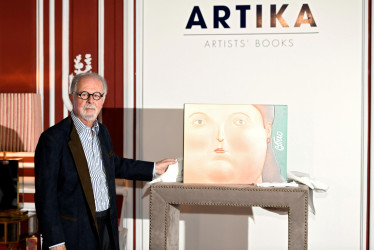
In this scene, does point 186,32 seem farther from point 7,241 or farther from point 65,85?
point 7,241

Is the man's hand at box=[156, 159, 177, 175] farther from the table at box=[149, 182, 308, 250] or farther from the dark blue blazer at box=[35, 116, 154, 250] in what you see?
the dark blue blazer at box=[35, 116, 154, 250]

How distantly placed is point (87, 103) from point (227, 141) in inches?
36.9

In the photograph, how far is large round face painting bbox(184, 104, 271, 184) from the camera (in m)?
3.12

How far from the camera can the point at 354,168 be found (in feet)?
12.6

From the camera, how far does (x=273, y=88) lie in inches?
153

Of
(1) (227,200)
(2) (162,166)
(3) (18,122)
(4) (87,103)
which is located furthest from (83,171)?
(3) (18,122)

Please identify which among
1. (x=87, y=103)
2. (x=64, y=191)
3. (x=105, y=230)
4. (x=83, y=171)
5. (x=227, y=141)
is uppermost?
(x=87, y=103)

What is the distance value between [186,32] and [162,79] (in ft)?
1.37

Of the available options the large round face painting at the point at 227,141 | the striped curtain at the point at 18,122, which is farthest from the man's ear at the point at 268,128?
the striped curtain at the point at 18,122

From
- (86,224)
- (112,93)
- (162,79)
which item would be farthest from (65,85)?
(86,224)

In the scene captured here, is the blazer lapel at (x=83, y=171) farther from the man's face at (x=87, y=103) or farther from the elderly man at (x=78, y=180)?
the man's face at (x=87, y=103)

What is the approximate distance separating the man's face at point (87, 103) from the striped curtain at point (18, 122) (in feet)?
4.15

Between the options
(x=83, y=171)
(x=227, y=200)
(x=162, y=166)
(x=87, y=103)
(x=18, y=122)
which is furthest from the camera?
(x=18, y=122)

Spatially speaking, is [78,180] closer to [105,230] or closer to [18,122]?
[105,230]
